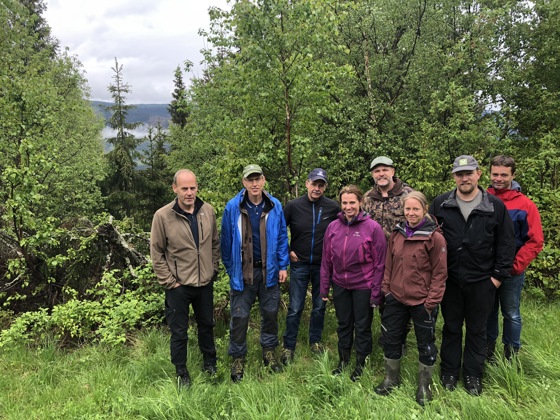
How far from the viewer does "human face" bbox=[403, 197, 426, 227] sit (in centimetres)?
320

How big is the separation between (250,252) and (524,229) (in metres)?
2.84

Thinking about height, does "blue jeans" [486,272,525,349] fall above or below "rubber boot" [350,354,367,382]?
above

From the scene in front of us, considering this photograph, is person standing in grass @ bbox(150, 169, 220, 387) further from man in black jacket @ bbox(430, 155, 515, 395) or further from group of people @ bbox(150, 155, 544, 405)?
man in black jacket @ bbox(430, 155, 515, 395)

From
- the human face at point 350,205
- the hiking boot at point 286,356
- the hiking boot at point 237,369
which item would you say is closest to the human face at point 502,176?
the human face at point 350,205

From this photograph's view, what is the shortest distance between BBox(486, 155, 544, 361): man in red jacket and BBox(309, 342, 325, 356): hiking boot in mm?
1844

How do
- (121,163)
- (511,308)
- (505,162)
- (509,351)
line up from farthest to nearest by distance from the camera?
1. (121,163)
2. (509,351)
3. (511,308)
4. (505,162)

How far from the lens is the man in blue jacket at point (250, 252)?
3.80 meters

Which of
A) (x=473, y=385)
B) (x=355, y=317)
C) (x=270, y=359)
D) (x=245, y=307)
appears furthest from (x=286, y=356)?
(x=473, y=385)

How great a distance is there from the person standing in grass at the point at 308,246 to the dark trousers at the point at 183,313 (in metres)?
1.04

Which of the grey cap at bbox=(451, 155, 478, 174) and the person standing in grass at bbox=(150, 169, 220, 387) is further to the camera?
the person standing in grass at bbox=(150, 169, 220, 387)

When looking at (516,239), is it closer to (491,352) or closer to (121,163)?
(491,352)

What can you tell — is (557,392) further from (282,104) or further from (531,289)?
(282,104)

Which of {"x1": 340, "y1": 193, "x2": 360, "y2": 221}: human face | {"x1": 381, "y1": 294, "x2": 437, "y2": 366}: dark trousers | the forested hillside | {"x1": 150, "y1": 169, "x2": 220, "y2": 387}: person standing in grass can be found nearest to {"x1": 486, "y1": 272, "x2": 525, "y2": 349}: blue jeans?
{"x1": 381, "y1": 294, "x2": 437, "y2": 366}: dark trousers

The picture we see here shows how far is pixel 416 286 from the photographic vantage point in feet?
10.5
